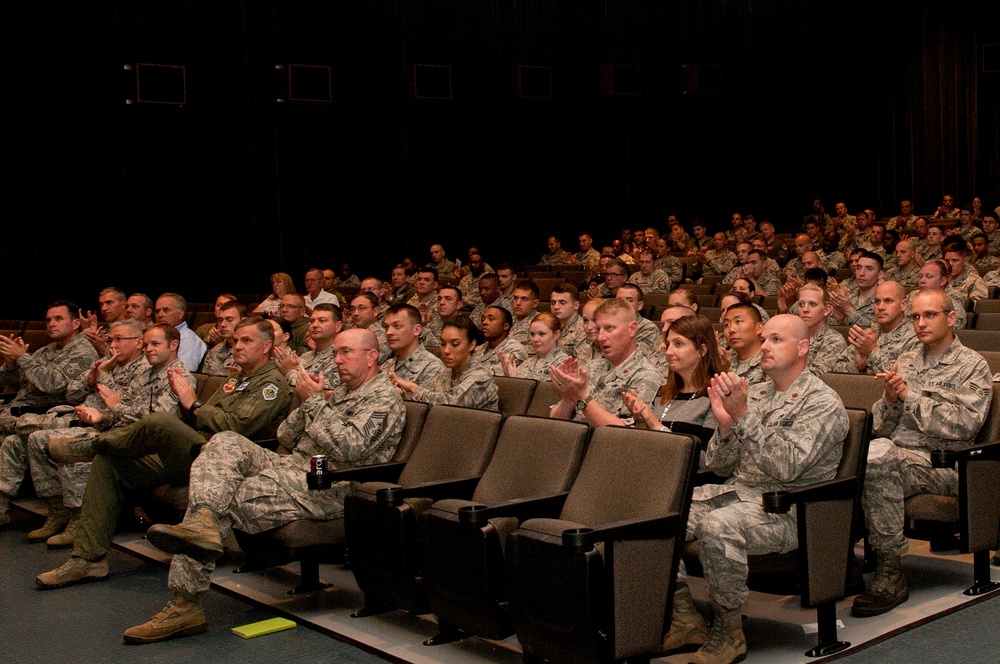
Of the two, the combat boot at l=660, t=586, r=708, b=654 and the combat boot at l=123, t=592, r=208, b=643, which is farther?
the combat boot at l=123, t=592, r=208, b=643

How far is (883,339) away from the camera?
5.34 m

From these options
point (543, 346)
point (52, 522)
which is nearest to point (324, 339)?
point (543, 346)

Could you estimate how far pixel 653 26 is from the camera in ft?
58.2

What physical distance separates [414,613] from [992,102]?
18.7 metres

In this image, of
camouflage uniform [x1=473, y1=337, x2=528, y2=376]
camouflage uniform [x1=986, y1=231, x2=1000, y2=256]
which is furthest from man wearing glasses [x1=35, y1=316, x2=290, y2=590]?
camouflage uniform [x1=986, y1=231, x2=1000, y2=256]

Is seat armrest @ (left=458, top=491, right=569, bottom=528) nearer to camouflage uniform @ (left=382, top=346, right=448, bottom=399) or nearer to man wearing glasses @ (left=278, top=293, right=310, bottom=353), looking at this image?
camouflage uniform @ (left=382, top=346, right=448, bottom=399)

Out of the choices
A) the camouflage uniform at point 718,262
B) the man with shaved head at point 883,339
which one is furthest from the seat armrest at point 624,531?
the camouflage uniform at point 718,262

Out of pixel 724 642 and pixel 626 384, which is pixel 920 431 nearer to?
pixel 626 384

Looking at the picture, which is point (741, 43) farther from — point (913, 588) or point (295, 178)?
point (913, 588)

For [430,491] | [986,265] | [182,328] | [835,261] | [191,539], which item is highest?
[835,261]

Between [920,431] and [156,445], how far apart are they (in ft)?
10.2

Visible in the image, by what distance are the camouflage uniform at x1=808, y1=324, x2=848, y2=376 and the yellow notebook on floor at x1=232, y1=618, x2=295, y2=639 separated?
2.98m

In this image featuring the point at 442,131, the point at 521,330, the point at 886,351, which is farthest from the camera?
the point at 442,131

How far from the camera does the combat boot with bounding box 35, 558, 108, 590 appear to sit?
4496 mm
